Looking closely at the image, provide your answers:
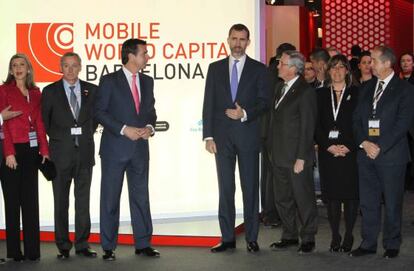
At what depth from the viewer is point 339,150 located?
589 cm

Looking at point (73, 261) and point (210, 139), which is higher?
point (210, 139)

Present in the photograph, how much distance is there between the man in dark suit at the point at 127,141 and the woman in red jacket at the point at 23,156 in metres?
0.45

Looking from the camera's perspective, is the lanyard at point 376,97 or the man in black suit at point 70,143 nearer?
the lanyard at point 376,97

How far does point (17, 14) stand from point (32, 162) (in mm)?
1857

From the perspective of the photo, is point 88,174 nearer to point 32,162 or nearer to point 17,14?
point 32,162

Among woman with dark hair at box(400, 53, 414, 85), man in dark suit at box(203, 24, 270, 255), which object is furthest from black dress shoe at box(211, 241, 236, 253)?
woman with dark hair at box(400, 53, 414, 85)

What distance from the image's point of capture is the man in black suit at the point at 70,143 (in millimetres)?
5887

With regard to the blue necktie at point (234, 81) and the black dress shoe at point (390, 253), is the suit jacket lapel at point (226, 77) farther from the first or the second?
the black dress shoe at point (390, 253)

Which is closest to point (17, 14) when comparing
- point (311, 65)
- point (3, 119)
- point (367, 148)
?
point (3, 119)

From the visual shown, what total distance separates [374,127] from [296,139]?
0.58m

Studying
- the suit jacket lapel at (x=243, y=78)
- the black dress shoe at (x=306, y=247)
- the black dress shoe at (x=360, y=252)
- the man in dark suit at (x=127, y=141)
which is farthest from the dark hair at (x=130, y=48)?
the black dress shoe at (x=360, y=252)

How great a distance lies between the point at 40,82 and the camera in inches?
282

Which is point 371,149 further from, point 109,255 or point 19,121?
point 19,121

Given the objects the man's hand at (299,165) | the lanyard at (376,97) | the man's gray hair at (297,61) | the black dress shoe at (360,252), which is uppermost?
the man's gray hair at (297,61)
